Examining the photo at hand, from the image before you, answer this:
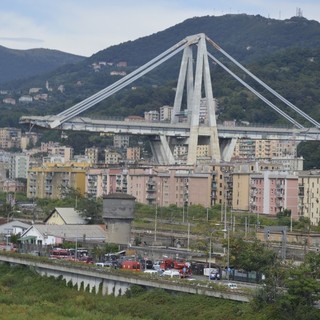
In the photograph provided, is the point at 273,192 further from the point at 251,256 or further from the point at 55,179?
the point at 251,256

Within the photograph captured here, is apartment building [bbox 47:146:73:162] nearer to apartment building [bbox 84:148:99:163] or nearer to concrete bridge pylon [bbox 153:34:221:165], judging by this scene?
apartment building [bbox 84:148:99:163]

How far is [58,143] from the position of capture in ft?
470

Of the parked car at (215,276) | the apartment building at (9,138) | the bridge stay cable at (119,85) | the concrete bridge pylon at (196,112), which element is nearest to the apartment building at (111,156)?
the bridge stay cable at (119,85)

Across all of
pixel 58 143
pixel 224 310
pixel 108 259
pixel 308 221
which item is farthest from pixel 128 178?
pixel 58 143

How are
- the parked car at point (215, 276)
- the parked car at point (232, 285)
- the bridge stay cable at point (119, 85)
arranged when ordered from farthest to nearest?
the bridge stay cable at point (119, 85), the parked car at point (215, 276), the parked car at point (232, 285)

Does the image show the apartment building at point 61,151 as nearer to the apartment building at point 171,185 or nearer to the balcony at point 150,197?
the apartment building at point 171,185

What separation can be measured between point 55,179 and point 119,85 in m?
7.18

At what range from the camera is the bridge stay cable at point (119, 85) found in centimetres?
8306

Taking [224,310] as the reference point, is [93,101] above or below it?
above

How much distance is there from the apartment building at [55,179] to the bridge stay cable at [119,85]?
3883mm

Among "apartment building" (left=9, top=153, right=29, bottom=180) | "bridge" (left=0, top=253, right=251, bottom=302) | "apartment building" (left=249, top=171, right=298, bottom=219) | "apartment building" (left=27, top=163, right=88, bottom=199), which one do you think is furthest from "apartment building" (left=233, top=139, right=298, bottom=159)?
"bridge" (left=0, top=253, right=251, bottom=302)

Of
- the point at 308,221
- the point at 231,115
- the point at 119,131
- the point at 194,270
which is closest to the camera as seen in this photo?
the point at 194,270

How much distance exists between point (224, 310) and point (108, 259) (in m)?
12.7

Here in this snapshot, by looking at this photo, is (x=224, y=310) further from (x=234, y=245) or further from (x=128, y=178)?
(x=128, y=178)
